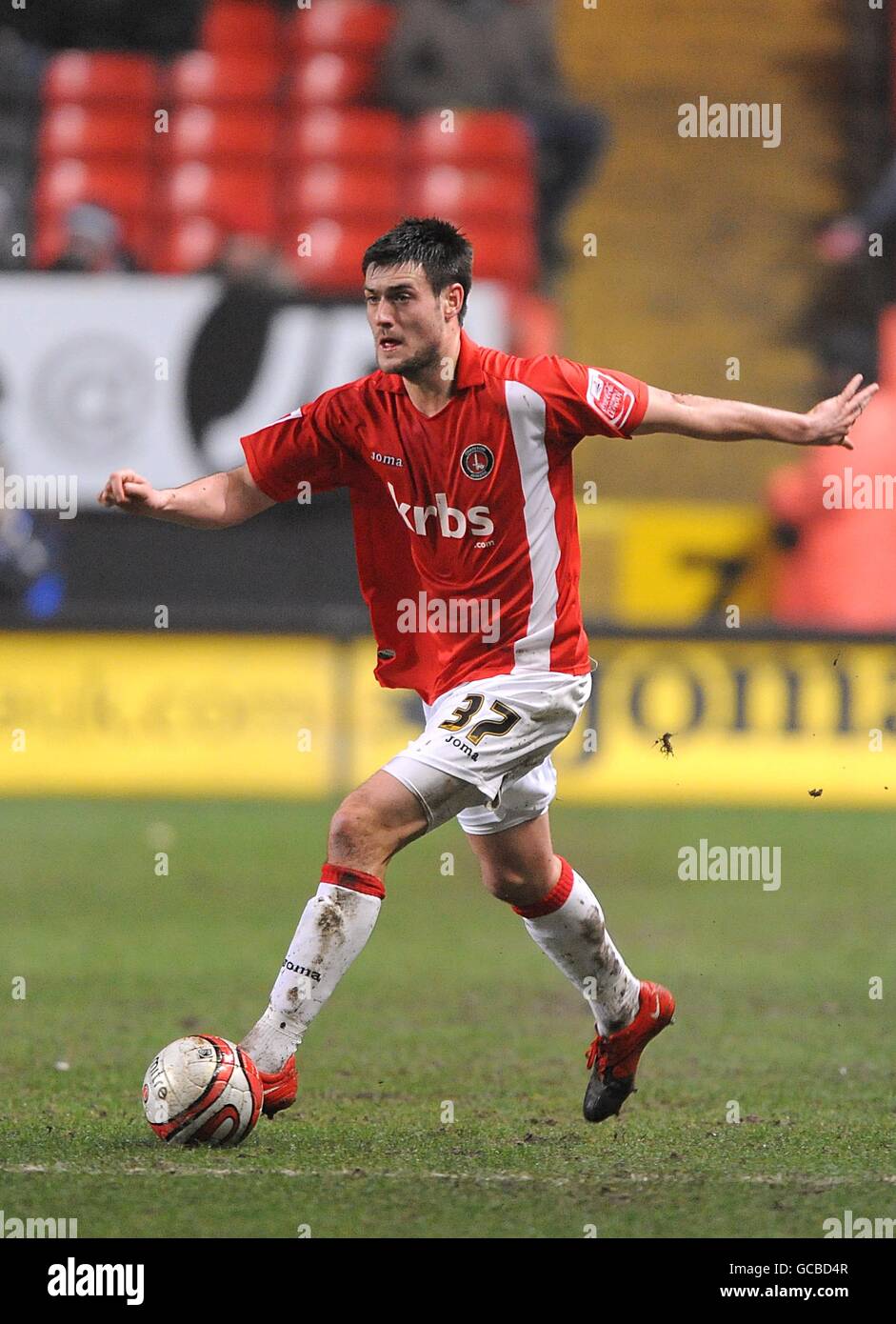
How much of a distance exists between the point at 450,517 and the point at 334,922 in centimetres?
122

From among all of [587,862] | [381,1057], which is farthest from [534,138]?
[381,1057]

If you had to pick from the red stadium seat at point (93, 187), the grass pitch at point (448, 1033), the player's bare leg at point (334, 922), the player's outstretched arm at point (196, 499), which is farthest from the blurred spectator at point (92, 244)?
the player's bare leg at point (334, 922)

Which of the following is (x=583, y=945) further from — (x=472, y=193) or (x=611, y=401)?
(x=472, y=193)

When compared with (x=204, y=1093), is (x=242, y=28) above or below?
above

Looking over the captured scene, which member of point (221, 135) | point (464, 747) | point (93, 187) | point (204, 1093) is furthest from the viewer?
point (221, 135)

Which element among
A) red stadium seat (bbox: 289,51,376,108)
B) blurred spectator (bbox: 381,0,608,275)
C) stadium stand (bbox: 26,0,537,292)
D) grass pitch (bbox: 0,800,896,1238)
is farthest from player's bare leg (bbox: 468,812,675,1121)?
red stadium seat (bbox: 289,51,376,108)

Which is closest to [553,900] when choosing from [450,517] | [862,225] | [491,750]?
[491,750]

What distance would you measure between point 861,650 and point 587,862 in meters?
3.69

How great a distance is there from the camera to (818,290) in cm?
2073

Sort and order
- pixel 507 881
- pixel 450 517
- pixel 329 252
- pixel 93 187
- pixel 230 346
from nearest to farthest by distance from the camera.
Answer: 1. pixel 450 517
2. pixel 507 881
3. pixel 230 346
4. pixel 329 252
5. pixel 93 187

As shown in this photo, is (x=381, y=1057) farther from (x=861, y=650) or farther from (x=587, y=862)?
(x=861, y=650)

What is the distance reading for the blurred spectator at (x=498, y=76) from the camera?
19656 mm

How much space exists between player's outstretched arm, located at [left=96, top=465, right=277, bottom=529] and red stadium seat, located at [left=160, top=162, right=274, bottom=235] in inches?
534

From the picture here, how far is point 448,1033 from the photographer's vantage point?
25.0 feet
